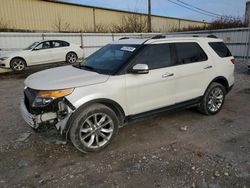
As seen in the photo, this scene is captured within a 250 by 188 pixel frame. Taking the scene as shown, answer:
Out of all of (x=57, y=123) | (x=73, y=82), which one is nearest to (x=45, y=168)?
(x=57, y=123)

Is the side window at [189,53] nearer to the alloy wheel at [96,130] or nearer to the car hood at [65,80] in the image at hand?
the car hood at [65,80]

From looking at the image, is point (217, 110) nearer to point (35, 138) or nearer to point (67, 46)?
point (35, 138)

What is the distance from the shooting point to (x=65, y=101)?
3111 millimetres

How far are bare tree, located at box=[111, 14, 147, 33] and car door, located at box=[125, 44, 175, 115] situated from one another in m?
20.8

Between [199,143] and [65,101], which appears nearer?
[65,101]

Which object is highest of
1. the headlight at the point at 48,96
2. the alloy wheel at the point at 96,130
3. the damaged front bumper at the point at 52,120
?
the headlight at the point at 48,96

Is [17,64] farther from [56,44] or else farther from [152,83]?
[152,83]

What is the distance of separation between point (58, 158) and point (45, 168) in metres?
0.27

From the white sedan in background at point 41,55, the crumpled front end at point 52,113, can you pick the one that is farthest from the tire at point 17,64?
the crumpled front end at point 52,113

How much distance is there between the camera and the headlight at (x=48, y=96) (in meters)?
3.10

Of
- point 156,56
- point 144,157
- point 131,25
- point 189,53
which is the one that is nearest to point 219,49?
point 189,53

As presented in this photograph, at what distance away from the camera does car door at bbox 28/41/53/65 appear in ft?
38.7

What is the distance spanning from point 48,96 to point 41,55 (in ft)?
32.3

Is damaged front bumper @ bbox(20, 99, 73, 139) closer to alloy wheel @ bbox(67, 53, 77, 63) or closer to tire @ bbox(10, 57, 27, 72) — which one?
tire @ bbox(10, 57, 27, 72)
